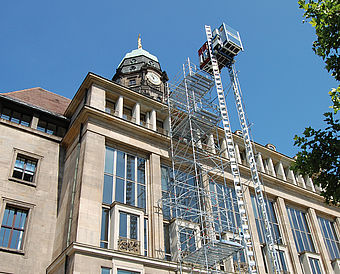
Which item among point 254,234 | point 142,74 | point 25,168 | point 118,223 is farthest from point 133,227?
point 142,74

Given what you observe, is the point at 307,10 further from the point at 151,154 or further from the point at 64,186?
the point at 64,186

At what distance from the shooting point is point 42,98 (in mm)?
33156

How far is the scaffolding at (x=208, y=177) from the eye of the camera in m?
23.9

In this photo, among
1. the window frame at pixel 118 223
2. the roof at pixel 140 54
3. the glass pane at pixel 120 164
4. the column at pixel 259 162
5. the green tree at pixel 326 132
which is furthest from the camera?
the roof at pixel 140 54

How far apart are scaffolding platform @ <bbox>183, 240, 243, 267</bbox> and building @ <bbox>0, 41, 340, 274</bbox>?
30.7 inches

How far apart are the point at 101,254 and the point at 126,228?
98.2 inches

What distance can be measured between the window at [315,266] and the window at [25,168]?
23.2 metres

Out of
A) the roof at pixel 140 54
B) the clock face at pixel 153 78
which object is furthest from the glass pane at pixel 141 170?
the roof at pixel 140 54

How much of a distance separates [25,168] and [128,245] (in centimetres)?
955

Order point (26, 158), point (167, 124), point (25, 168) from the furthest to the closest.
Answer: point (167, 124)
point (26, 158)
point (25, 168)

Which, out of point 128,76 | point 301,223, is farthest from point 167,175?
point 128,76

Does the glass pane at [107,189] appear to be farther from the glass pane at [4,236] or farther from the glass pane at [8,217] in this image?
the glass pane at [4,236]

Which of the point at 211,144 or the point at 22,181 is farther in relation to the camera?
the point at 211,144

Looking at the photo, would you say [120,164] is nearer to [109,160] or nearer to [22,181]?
[109,160]
